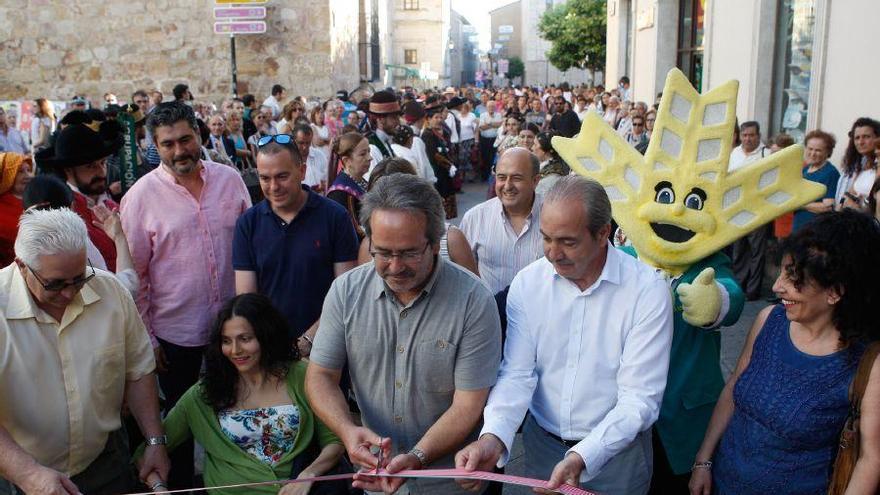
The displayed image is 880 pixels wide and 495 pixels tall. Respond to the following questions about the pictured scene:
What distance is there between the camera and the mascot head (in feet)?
9.86

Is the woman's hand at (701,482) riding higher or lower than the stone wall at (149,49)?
lower

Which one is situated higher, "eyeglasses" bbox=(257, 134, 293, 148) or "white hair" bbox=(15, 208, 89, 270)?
"eyeglasses" bbox=(257, 134, 293, 148)

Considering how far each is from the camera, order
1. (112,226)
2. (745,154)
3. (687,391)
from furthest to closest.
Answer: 1. (745,154)
2. (112,226)
3. (687,391)

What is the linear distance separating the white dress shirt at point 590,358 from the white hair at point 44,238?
1.55 meters

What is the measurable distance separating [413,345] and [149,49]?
1855 centimetres

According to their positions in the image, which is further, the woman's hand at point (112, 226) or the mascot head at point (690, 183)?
the woman's hand at point (112, 226)

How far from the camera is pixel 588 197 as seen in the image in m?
2.49

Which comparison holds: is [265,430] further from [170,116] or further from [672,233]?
[672,233]

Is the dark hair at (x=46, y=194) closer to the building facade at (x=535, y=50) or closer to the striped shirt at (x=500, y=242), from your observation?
the striped shirt at (x=500, y=242)

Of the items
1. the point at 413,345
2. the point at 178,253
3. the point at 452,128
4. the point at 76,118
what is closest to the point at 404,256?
the point at 413,345

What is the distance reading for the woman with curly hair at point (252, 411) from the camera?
3.19 meters

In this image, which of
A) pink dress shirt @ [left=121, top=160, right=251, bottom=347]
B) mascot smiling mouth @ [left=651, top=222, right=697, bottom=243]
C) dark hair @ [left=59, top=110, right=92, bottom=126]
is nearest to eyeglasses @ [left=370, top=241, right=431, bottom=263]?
mascot smiling mouth @ [left=651, top=222, right=697, bottom=243]

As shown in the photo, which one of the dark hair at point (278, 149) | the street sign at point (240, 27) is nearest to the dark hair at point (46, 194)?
the dark hair at point (278, 149)

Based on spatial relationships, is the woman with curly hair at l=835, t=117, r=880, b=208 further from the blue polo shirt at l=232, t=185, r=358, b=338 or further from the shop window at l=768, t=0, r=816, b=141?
the blue polo shirt at l=232, t=185, r=358, b=338
